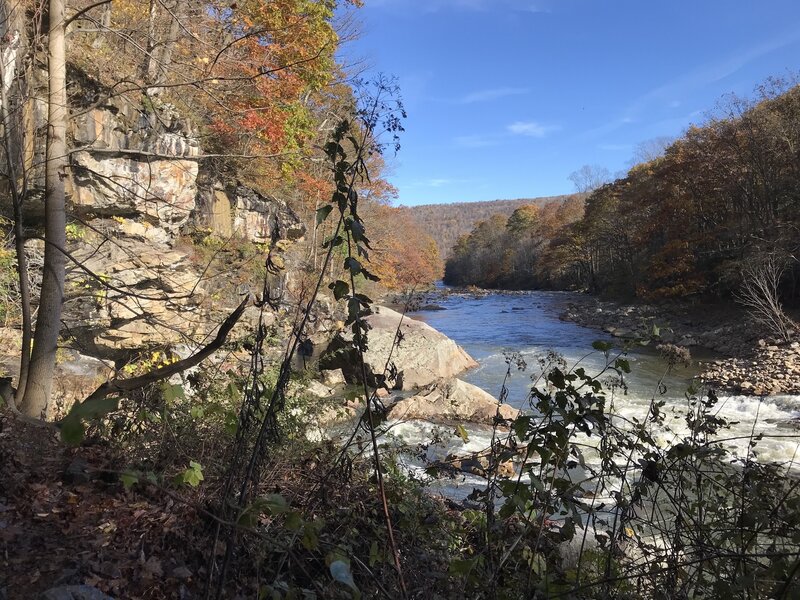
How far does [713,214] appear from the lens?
26750mm

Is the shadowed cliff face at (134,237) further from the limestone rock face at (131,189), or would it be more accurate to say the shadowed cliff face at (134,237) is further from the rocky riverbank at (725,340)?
the rocky riverbank at (725,340)

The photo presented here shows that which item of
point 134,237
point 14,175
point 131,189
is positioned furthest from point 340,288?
point 134,237

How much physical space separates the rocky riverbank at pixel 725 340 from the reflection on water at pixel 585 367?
63 centimetres

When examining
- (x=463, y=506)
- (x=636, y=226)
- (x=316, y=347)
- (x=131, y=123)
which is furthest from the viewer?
(x=636, y=226)

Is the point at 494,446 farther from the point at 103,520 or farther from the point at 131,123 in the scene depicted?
the point at 131,123

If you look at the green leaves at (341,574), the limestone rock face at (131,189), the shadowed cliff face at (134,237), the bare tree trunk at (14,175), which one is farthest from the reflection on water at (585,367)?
the limestone rock face at (131,189)

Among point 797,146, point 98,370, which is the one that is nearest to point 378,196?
point 797,146

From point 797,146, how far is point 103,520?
26.4 meters

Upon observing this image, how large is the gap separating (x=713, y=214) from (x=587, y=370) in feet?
61.9

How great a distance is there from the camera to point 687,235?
86.6ft

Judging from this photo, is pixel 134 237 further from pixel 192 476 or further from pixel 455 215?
pixel 455 215

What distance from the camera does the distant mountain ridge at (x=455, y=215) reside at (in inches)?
4749

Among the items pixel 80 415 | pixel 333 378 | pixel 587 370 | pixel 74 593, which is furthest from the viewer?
pixel 587 370

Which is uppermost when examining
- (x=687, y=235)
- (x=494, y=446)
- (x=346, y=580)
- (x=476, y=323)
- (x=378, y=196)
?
(x=378, y=196)
